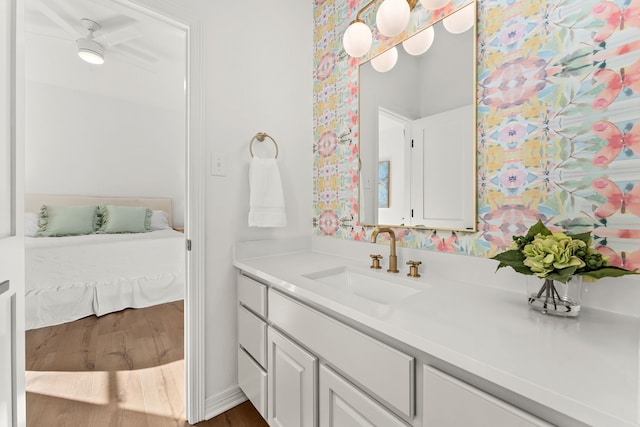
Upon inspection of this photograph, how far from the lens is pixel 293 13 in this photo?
1.75m

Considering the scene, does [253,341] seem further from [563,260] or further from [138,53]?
[138,53]

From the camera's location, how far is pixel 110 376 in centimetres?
176

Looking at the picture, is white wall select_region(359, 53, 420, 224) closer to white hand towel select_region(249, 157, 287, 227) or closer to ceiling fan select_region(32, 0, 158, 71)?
white hand towel select_region(249, 157, 287, 227)

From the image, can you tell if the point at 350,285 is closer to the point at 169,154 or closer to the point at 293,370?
the point at 293,370

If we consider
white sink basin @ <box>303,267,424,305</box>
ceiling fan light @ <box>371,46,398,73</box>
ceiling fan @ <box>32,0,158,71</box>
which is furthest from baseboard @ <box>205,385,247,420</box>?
ceiling fan @ <box>32,0,158,71</box>

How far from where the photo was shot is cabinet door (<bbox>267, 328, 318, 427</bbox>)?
971 mm

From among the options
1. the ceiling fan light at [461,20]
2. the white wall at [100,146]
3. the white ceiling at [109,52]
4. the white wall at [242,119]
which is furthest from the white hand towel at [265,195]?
the white wall at [100,146]

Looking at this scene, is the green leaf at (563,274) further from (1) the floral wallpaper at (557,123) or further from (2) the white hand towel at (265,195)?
(2) the white hand towel at (265,195)

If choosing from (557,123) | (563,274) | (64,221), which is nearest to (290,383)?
(563,274)

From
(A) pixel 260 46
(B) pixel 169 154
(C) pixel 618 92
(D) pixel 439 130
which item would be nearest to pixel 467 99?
(D) pixel 439 130

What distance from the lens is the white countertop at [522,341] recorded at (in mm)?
426

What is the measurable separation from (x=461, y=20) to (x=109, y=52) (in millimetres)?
3291

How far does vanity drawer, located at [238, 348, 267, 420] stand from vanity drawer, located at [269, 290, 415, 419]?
371 mm

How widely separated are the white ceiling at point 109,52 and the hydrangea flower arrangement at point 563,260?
5.69 feet
